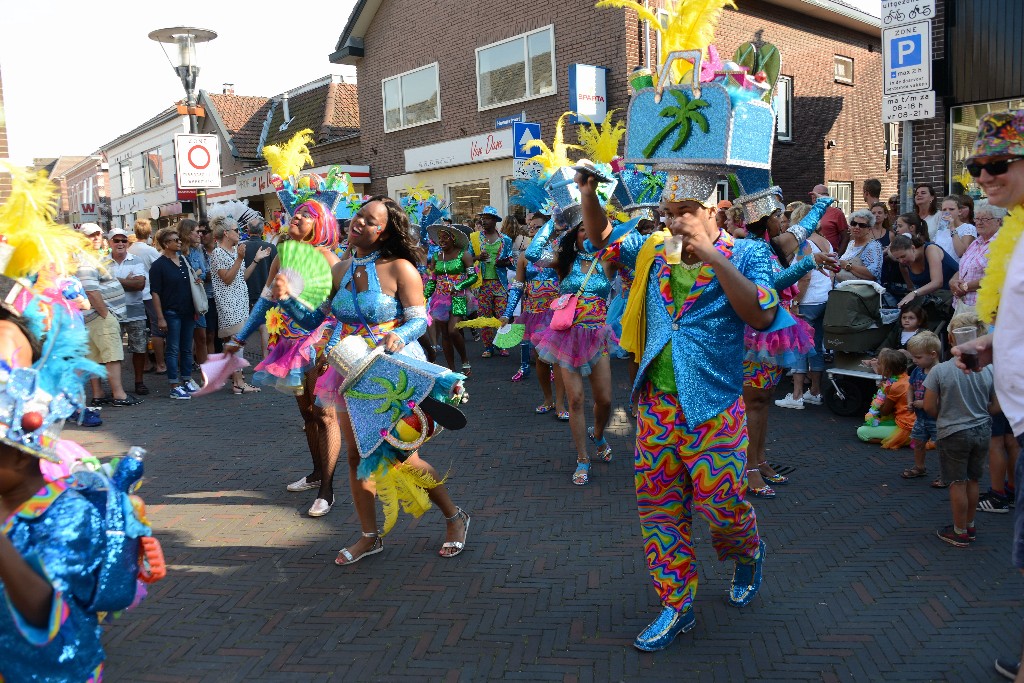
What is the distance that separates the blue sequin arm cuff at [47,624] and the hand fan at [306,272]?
8.17 feet

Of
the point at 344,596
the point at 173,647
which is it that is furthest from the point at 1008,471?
the point at 173,647

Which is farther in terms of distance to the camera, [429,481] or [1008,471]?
[1008,471]

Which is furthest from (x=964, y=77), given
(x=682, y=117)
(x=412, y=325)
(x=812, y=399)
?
(x=412, y=325)

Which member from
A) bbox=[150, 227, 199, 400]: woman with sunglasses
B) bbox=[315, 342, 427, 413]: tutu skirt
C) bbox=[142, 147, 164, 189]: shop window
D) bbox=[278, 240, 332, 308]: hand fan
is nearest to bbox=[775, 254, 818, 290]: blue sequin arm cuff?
bbox=[315, 342, 427, 413]: tutu skirt

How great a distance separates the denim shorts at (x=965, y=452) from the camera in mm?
4367

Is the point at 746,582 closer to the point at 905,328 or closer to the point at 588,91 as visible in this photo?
the point at 905,328

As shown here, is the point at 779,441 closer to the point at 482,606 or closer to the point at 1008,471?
the point at 1008,471

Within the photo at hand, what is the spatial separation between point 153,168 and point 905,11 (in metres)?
34.7

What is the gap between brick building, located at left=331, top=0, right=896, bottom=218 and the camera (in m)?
15.8

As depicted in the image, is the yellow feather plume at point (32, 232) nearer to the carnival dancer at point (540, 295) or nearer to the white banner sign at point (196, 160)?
the carnival dancer at point (540, 295)

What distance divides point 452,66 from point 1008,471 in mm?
15996

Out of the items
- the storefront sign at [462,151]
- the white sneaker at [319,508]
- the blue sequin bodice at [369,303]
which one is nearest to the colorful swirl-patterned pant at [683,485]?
the blue sequin bodice at [369,303]

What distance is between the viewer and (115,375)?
9188 millimetres

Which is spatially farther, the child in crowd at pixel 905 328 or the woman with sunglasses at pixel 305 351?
the child in crowd at pixel 905 328
